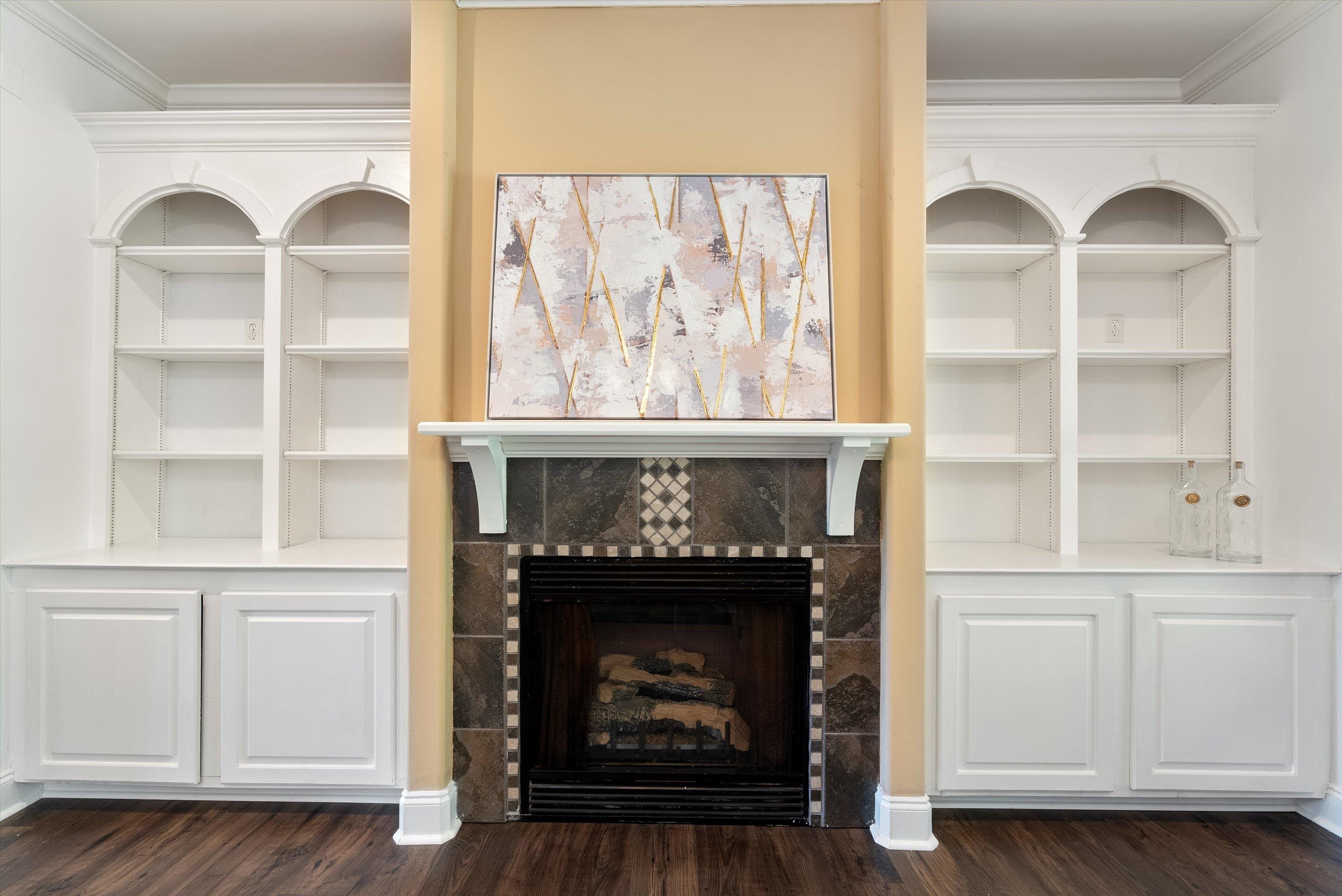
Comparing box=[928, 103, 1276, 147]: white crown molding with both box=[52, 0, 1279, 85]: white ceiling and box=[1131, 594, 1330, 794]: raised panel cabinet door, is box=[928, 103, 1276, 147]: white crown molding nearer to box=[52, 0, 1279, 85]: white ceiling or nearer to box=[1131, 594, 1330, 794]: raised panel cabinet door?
box=[52, 0, 1279, 85]: white ceiling

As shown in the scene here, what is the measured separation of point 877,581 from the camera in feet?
7.66

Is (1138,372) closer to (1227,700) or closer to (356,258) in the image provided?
→ (1227,700)

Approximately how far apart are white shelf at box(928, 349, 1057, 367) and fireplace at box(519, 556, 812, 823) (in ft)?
3.21

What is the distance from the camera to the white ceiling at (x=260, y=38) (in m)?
2.53

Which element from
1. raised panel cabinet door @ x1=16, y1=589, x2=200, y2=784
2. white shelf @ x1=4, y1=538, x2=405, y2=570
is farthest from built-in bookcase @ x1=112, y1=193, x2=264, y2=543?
raised panel cabinet door @ x1=16, y1=589, x2=200, y2=784

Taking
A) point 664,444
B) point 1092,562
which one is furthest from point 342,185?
point 1092,562

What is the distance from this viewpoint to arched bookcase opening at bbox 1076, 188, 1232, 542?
2.88 metres

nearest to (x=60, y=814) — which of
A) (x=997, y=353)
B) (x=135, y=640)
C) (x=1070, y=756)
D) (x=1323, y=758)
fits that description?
(x=135, y=640)

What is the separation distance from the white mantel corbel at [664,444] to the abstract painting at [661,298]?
8cm

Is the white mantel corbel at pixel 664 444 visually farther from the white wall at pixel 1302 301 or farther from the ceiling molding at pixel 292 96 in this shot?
the ceiling molding at pixel 292 96

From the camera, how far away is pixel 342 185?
8.77ft

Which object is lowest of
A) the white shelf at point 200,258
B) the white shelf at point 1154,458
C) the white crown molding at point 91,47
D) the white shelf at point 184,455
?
the white shelf at point 184,455

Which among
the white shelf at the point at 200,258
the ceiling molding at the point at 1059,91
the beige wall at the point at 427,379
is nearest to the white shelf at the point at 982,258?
the ceiling molding at the point at 1059,91

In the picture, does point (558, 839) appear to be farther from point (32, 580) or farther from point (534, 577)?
point (32, 580)
